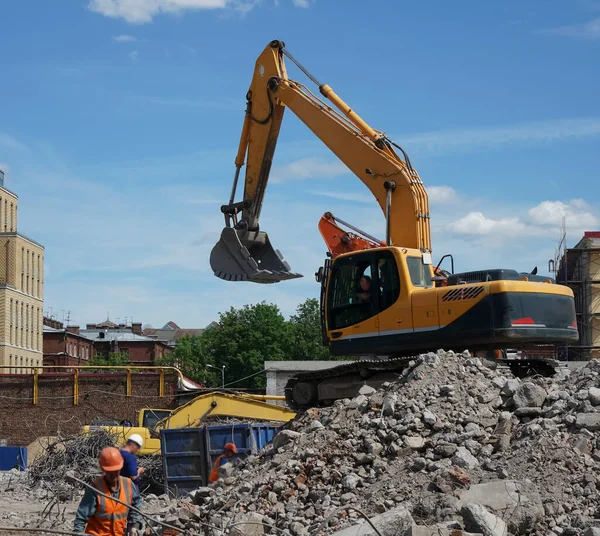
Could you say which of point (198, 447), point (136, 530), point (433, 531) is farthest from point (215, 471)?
point (433, 531)

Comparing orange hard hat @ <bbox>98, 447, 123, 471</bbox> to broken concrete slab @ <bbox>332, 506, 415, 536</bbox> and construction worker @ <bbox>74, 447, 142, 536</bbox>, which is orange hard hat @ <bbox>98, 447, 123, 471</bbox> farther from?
broken concrete slab @ <bbox>332, 506, 415, 536</bbox>

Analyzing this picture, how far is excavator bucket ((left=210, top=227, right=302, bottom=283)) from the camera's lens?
56.1ft

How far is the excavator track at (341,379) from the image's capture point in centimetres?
1452

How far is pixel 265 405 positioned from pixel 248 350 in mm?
62409

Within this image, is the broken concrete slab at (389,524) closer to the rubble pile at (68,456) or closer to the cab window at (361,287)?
the cab window at (361,287)

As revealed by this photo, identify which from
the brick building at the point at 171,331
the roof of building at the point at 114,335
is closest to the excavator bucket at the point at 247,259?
the roof of building at the point at 114,335

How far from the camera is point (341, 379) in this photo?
15.4 meters

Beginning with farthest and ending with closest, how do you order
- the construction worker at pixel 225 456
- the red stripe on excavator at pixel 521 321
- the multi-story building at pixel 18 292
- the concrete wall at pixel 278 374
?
the multi-story building at pixel 18 292, the concrete wall at pixel 278 374, the construction worker at pixel 225 456, the red stripe on excavator at pixel 521 321

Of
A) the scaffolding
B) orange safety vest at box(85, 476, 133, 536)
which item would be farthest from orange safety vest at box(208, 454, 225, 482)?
the scaffolding

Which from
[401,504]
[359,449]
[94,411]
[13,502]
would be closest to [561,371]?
[359,449]

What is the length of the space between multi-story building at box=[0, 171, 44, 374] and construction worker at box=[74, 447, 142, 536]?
7001 cm

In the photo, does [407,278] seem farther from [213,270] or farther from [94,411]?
[94,411]

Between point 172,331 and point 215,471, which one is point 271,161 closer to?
point 215,471

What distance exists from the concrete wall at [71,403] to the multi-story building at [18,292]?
45793 millimetres
